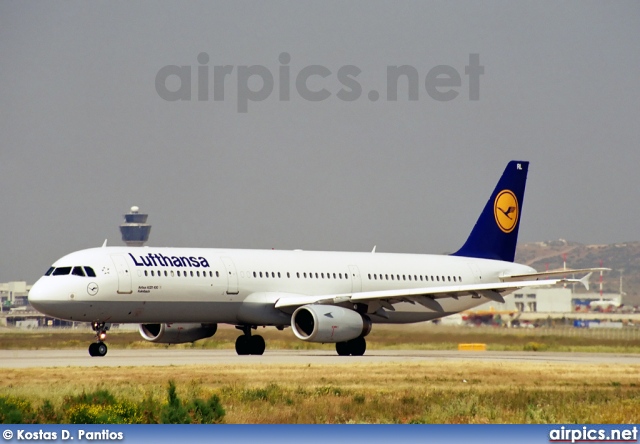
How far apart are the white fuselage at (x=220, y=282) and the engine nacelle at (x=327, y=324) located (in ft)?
5.25

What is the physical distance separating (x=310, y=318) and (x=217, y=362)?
23.9ft

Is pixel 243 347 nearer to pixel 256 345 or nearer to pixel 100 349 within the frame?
pixel 256 345

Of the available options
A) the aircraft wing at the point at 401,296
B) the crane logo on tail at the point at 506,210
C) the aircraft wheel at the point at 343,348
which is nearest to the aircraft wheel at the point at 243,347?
the aircraft wing at the point at 401,296

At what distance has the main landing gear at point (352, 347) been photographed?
45.5m

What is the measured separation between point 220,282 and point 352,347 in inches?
226

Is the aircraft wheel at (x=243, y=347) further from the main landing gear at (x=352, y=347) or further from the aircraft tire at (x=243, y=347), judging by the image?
the main landing gear at (x=352, y=347)

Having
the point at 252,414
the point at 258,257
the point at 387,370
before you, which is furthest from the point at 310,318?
the point at 252,414

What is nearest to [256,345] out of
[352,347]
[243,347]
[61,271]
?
[243,347]

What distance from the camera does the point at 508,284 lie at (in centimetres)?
4422

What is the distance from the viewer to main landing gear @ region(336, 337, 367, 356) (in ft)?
149

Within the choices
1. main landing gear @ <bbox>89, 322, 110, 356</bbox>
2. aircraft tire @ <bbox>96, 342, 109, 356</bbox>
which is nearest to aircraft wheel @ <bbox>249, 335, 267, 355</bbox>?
main landing gear @ <bbox>89, 322, 110, 356</bbox>

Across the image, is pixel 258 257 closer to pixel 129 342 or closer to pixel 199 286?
pixel 199 286

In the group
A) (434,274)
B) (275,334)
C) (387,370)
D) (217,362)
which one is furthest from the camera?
(275,334)

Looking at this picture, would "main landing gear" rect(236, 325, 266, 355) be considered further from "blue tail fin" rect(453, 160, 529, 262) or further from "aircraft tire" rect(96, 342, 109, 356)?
"blue tail fin" rect(453, 160, 529, 262)
